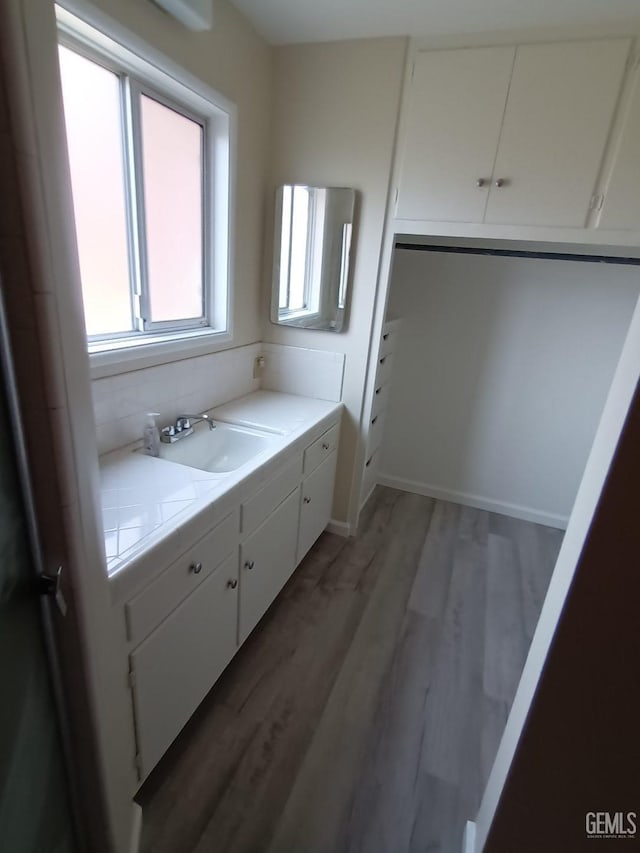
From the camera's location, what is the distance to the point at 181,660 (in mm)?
1252

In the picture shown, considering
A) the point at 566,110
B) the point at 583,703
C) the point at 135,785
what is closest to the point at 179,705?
the point at 135,785

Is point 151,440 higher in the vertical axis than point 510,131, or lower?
lower

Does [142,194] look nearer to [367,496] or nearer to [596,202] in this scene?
[596,202]

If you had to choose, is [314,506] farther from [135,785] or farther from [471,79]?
[471,79]

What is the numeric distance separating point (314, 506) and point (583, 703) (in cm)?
152

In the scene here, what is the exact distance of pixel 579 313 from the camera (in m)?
2.58

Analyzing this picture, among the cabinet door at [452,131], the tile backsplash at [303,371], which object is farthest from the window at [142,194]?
the cabinet door at [452,131]

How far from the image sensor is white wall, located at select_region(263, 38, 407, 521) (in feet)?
6.39

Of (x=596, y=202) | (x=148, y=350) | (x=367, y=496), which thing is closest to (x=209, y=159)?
(x=148, y=350)

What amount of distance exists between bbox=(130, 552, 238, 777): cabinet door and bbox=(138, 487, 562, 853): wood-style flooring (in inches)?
6.9

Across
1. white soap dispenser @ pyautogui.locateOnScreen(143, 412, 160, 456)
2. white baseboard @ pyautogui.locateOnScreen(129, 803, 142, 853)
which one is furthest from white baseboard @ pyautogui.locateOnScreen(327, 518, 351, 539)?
white baseboard @ pyautogui.locateOnScreen(129, 803, 142, 853)

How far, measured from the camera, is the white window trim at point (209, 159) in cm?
124

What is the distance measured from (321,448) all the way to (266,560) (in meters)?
0.67

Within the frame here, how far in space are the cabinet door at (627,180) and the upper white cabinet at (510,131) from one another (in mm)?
62
